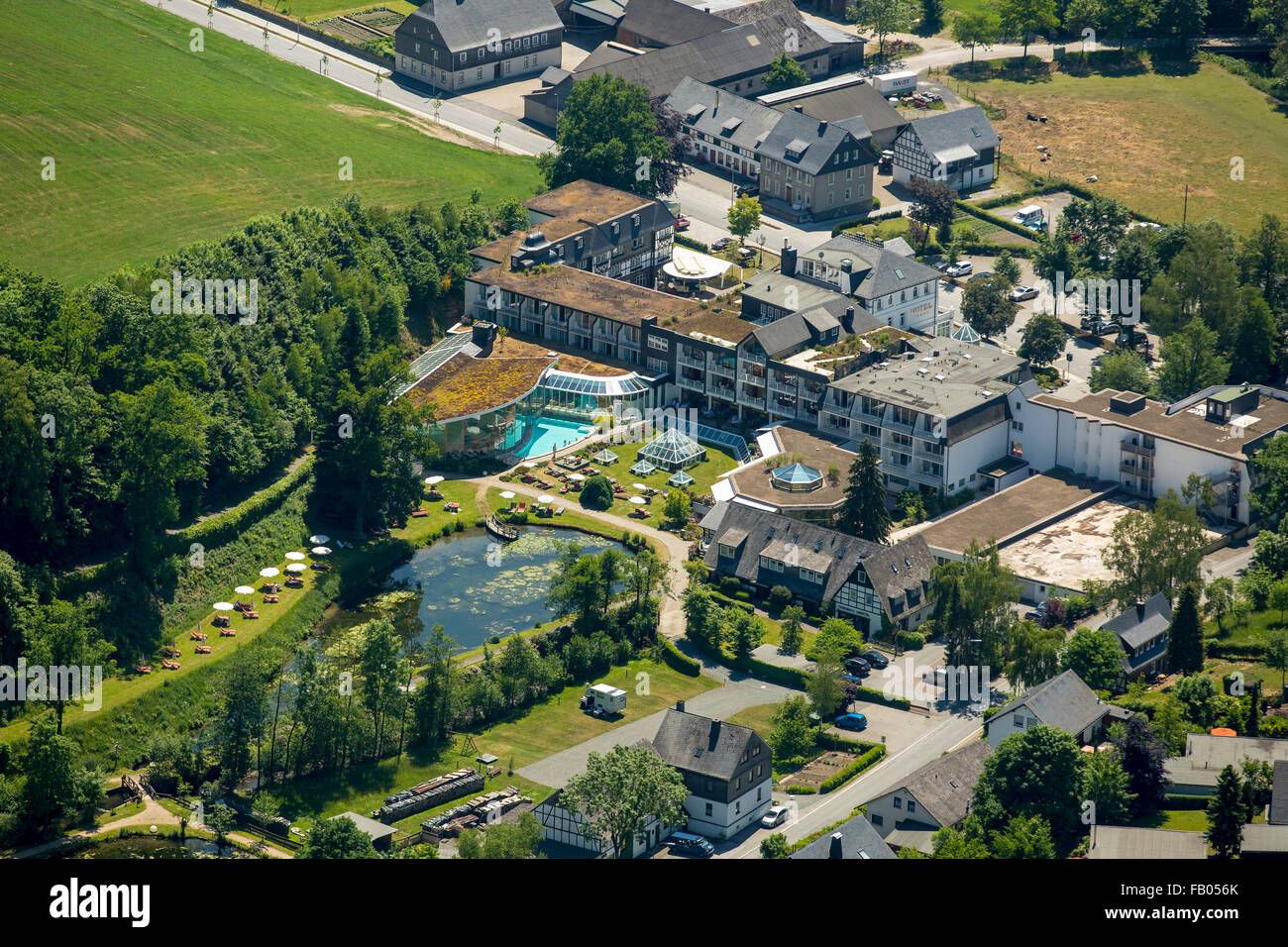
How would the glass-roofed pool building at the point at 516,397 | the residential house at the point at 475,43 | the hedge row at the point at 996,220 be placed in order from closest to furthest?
the glass-roofed pool building at the point at 516,397 < the hedge row at the point at 996,220 < the residential house at the point at 475,43

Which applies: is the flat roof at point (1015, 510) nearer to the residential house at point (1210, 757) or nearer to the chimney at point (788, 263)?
the residential house at point (1210, 757)

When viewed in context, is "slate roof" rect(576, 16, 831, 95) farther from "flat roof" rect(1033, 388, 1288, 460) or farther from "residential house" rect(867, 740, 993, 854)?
"residential house" rect(867, 740, 993, 854)

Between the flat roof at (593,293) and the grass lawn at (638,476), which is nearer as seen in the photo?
the grass lawn at (638,476)

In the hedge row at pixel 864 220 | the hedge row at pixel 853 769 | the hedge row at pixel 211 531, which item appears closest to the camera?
the hedge row at pixel 853 769

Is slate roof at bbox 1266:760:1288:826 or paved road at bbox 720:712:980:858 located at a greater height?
slate roof at bbox 1266:760:1288:826

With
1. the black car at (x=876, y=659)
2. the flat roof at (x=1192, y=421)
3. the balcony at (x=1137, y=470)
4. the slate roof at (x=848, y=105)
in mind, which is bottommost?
the black car at (x=876, y=659)

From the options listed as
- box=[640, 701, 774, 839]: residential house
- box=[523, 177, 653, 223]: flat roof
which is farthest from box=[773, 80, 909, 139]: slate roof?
box=[640, 701, 774, 839]: residential house

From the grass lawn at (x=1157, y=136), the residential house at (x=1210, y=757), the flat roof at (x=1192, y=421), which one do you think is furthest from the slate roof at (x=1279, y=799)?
the grass lawn at (x=1157, y=136)

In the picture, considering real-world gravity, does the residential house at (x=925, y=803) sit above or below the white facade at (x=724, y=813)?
above
